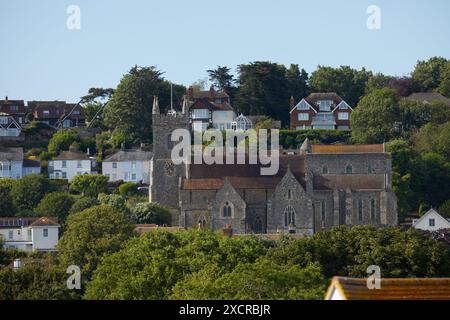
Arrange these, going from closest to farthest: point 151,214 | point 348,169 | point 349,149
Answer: point 151,214, point 348,169, point 349,149

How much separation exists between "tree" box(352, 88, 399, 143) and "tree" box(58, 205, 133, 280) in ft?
105

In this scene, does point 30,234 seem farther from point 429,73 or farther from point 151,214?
point 429,73

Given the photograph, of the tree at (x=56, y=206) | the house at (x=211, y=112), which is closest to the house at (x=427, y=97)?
the house at (x=211, y=112)

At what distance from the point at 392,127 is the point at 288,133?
745 centimetres

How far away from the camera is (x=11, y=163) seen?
10150cm

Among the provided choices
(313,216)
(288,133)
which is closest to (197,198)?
(313,216)

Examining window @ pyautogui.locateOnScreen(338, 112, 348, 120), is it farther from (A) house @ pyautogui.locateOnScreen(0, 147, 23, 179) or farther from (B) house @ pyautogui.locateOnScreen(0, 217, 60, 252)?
(B) house @ pyautogui.locateOnScreen(0, 217, 60, 252)

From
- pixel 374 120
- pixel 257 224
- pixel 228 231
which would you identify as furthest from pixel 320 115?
pixel 228 231

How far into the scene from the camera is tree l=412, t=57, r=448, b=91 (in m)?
124

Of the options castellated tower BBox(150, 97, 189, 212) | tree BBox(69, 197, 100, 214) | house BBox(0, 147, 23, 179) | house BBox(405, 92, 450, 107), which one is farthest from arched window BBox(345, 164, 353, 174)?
house BBox(405, 92, 450, 107)

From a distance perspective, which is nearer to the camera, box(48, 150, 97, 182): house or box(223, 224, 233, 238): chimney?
box(223, 224, 233, 238): chimney

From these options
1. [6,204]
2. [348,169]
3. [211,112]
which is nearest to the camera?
[348,169]

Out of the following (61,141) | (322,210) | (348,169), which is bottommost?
(322,210)

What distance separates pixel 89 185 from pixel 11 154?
35.3 ft
